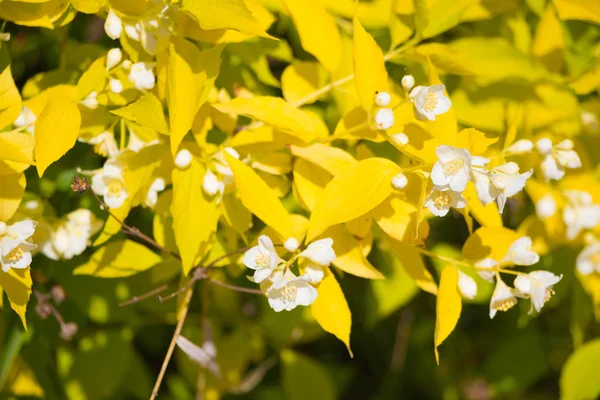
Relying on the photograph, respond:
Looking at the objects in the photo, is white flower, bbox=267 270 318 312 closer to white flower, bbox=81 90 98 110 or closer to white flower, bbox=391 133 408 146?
white flower, bbox=391 133 408 146

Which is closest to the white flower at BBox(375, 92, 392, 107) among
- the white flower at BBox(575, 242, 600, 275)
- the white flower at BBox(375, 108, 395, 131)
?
the white flower at BBox(375, 108, 395, 131)

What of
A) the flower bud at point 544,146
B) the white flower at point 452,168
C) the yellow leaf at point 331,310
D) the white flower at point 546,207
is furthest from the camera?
the white flower at point 546,207

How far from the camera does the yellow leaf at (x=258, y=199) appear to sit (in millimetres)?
793

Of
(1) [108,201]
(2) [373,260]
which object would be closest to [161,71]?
(1) [108,201]

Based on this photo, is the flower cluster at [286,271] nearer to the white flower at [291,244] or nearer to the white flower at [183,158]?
the white flower at [291,244]

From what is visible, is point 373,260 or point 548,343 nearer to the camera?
point 373,260

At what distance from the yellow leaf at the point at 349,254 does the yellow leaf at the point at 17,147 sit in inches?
14.9

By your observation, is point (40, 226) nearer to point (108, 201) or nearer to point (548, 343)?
point (108, 201)

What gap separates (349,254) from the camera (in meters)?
0.86

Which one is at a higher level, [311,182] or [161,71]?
[161,71]

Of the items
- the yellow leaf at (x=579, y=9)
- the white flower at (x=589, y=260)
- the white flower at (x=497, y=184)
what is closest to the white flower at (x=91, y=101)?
the white flower at (x=497, y=184)

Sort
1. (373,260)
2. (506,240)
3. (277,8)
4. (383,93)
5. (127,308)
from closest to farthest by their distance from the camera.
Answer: (383,93)
(506,240)
(277,8)
(127,308)
(373,260)

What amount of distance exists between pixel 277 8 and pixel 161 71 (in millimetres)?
272

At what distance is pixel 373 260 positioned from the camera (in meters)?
1.27
